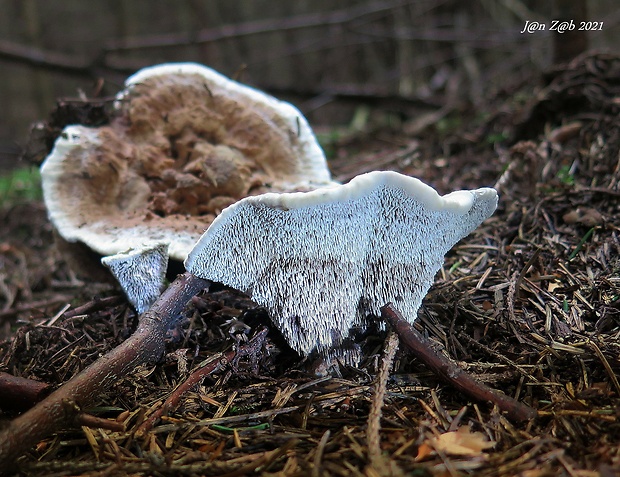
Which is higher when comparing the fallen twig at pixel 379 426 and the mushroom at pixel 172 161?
the mushroom at pixel 172 161

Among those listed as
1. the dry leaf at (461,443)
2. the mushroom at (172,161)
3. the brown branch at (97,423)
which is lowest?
the dry leaf at (461,443)

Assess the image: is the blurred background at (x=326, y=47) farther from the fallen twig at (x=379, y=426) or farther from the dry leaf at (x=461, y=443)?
the dry leaf at (x=461, y=443)

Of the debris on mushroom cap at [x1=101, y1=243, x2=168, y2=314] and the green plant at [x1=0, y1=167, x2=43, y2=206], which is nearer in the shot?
the debris on mushroom cap at [x1=101, y1=243, x2=168, y2=314]

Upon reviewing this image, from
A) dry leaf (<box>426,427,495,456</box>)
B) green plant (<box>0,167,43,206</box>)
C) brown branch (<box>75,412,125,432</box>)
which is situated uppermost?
green plant (<box>0,167,43,206</box>)

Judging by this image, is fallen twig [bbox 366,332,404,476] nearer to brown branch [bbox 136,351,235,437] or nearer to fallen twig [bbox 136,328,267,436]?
fallen twig [bbox 136,328,267,436]

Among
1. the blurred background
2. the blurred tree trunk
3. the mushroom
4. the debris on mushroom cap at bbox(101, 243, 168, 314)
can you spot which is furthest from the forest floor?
the blurred background

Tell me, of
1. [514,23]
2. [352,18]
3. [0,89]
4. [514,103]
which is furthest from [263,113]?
[0,89]

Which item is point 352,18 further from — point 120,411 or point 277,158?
point 120,411

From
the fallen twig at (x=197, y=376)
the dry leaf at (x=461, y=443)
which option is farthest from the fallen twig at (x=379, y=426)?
the fallen twig at (x=197, y=376)

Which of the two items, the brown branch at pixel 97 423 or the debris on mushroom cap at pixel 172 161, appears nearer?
the brown branch at pixel 97 423
